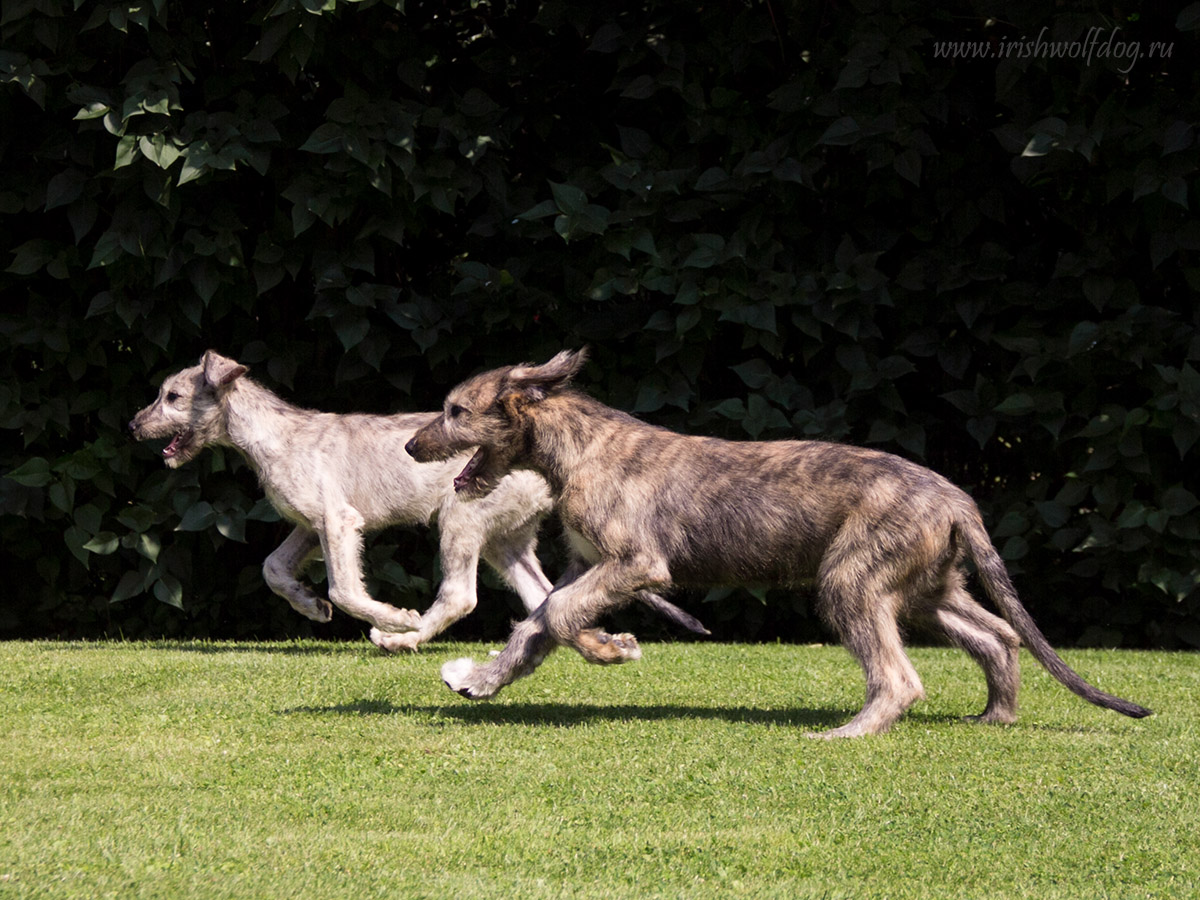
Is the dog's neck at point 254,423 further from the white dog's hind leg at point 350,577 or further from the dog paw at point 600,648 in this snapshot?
the dog paw at point 600,648

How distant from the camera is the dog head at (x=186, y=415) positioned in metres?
9.60

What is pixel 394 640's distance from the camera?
8.91 meters

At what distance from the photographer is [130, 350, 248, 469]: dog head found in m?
9.60

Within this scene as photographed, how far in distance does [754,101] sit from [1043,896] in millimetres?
8089

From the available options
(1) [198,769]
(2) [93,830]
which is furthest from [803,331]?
(2) [93,830]

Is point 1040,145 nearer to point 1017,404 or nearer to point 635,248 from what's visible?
point 1017,404

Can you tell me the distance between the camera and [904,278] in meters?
10.4

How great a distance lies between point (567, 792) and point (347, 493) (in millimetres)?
4822

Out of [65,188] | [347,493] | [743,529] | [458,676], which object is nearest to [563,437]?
[743,529]

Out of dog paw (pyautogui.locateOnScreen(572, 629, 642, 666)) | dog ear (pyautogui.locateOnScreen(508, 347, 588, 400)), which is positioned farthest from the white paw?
dog ear (pyautogui.locateOnScreen(508, 347, 588, 400))

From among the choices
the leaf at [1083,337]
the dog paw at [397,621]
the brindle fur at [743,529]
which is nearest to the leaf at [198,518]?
the dog paw at [397,621]

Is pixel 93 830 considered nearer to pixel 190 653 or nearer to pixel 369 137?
pixel 190 653

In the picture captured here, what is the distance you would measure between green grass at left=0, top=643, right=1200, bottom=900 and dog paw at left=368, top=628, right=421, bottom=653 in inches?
46.3

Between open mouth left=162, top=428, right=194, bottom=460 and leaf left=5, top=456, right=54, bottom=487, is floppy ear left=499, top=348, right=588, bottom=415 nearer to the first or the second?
open mouth left=162, top=428, right=194, bottom=460
